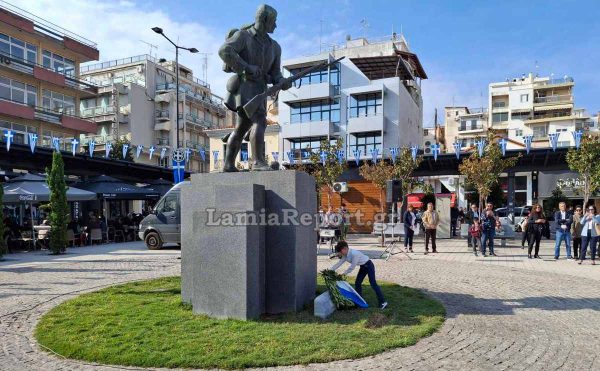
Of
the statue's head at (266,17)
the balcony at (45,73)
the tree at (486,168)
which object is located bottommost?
the tree at (486,168)

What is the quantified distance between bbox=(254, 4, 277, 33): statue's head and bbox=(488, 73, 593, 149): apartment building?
192 ft

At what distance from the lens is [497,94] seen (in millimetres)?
65188

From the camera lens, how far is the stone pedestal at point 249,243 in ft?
20.5

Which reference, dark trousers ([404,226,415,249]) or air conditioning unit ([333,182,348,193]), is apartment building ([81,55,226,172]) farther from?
dark trousers ([404,226,415,249])

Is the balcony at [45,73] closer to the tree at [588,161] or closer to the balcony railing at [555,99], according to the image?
the tree at [588,161]

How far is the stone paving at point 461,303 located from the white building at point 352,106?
23568 millimetres

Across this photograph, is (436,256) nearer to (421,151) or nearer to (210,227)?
(210,227)

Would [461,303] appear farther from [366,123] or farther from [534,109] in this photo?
[534,109]

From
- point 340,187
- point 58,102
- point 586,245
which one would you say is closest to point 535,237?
point 586,245

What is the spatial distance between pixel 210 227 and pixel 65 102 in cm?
4107

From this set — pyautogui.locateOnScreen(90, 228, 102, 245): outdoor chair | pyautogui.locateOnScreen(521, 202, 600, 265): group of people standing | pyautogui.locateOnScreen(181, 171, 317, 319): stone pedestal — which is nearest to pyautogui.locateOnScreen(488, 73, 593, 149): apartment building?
pyautogui.locateOnScreen(521, 202, 600, 265): group of people standing

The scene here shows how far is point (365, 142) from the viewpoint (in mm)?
39000

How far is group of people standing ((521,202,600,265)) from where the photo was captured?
13.9 metres

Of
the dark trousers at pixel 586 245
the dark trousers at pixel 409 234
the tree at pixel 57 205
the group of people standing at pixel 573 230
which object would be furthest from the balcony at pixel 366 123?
the tree at pixel 57 205
